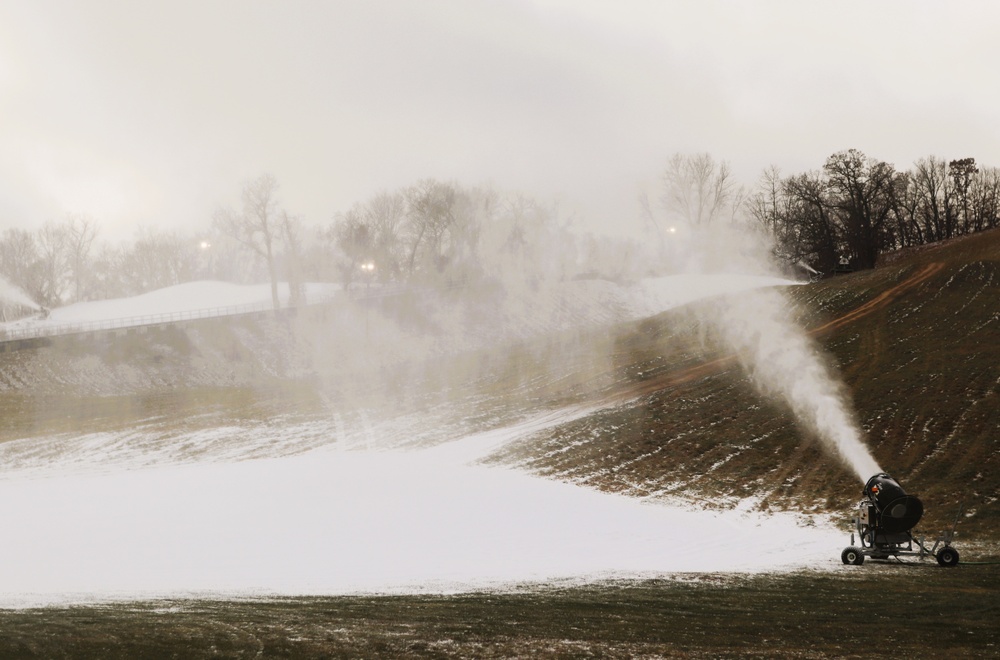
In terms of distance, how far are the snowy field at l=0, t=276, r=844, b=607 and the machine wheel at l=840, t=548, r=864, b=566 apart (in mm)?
707

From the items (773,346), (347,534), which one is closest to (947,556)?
(347,534)

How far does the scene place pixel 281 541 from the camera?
818 inches

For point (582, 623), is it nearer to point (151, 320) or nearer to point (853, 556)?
point (853, 556)

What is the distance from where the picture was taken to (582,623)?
11.7 meters

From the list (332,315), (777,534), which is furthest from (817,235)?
(777,534)

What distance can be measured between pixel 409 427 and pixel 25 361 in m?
32.8

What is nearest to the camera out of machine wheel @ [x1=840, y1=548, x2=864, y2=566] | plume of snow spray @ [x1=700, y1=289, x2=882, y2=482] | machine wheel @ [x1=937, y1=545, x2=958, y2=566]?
machine wheel @ [x1=937, y1=545, x2=958, y2=566]

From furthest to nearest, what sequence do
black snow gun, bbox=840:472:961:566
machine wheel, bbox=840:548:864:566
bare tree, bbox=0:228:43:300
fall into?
bare tree, bbox=0:228:43:300, machine wheel, bbox=840:548:864:566, black snow gun, bbox=840:472:961:566

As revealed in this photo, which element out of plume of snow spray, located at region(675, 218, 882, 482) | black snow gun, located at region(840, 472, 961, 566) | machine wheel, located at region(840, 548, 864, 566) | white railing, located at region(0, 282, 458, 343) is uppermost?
white railing, located at region(0, 282, 458, 343)

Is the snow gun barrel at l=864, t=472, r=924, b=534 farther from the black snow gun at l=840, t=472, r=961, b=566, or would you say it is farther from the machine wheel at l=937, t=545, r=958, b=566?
the machine wheel at l=937, t=545, r=958, b=566

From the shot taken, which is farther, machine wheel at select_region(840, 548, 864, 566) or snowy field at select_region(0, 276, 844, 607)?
snowy field at select_region(0, 276, 844, 607)

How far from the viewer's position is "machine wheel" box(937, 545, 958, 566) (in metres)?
15.1

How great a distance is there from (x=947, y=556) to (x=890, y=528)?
1.07 meters

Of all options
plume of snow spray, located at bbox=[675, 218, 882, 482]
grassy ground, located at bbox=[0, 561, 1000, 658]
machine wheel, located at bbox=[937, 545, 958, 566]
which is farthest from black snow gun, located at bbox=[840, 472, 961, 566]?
plume of snow spray, located at bbox=[675, 218, 882, 482]
